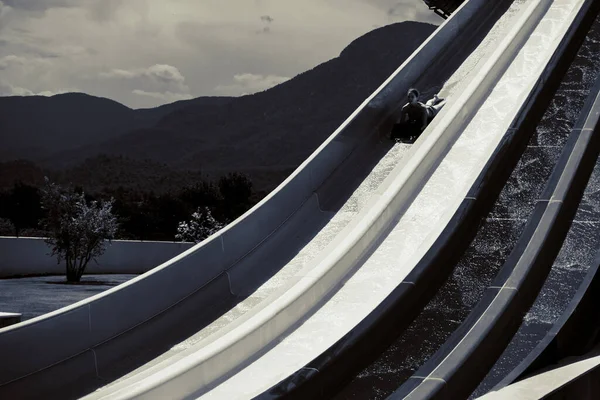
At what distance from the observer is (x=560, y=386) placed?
385cm

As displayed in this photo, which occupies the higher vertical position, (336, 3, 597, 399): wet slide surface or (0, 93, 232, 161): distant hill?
(0, 93, 232, 161): distant hill

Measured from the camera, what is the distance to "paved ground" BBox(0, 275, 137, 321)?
12.8 metres

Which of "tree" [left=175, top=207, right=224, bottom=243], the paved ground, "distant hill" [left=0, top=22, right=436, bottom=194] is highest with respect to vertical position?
"distant hill" [left=0, top=22, right=436, bottom=194]

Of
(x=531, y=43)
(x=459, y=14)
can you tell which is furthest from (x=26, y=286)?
(x=531, y=43)

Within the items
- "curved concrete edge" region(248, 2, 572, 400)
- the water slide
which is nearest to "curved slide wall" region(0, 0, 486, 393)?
the water slide

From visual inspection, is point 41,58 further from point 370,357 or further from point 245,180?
point 370,357

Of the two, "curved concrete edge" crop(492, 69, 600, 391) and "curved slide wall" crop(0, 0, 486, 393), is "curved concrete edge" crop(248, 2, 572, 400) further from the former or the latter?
"curved slide wall" crop(0, 0, 486, 393)

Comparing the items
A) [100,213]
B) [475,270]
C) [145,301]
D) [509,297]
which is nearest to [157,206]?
[100,213]

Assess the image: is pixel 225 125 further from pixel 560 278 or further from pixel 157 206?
pixel 560 278

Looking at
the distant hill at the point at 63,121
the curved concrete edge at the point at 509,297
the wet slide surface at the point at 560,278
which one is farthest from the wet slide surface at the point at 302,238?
the distant hill at the point at 63,121

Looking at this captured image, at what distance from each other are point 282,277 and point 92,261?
16459 millimetres

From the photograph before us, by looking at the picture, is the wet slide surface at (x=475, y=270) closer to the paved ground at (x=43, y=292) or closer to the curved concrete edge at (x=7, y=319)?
the curved concrete edge at (x=7, y=319)

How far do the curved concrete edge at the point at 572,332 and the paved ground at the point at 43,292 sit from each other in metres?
8.04

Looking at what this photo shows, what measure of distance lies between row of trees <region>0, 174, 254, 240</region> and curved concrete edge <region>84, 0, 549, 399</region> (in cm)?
3680
